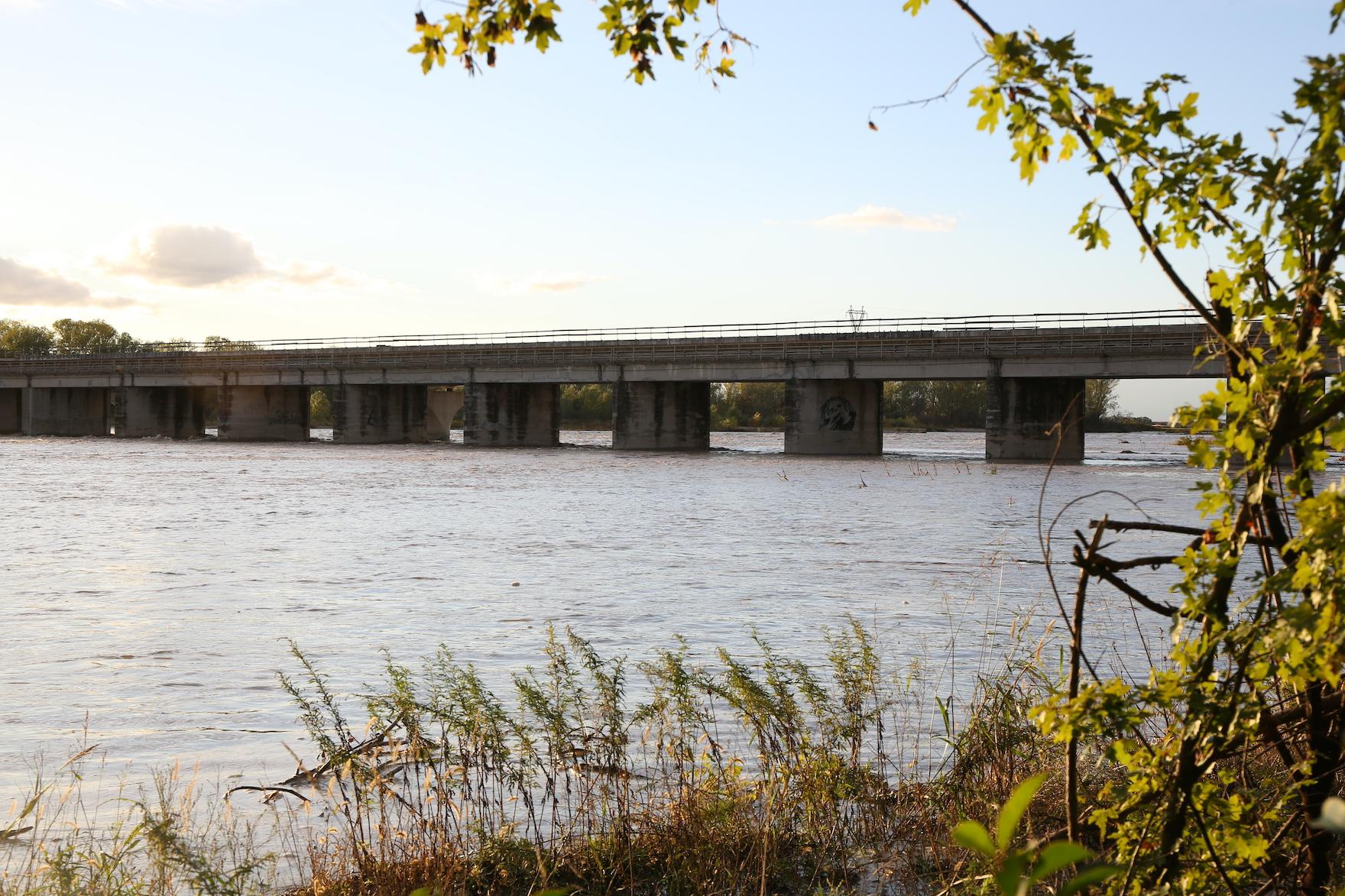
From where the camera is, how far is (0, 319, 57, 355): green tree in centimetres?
14825

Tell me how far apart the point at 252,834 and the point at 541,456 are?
182 feet

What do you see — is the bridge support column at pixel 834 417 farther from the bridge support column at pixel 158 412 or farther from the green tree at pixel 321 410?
the green tree at pixel 321 410

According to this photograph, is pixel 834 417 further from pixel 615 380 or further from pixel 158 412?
pixel 158 412

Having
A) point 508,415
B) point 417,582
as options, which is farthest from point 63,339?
point 417,582

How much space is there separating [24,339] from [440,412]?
269 ft

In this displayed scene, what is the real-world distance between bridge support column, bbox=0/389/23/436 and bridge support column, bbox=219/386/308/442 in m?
23.3

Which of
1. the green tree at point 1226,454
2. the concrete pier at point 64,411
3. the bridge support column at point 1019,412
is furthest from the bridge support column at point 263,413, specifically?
the green tree at point 1226,454

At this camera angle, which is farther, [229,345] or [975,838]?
[229,345]

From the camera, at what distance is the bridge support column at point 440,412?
95875 mm

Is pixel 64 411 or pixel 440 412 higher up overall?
pixel 440 412

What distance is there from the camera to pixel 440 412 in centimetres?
9769

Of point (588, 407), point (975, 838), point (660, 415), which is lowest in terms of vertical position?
point (975, 838)

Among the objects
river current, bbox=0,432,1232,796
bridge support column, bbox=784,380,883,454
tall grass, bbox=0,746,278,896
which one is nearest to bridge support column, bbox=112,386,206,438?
bridge support column, bbox=784,380,883,454

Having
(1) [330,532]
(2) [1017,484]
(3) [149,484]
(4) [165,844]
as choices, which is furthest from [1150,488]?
(4) [165,844]
